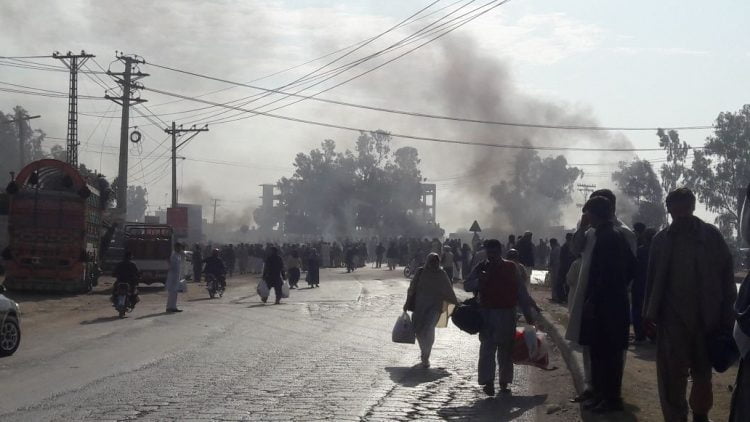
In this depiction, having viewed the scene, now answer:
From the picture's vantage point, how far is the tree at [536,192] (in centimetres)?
8940

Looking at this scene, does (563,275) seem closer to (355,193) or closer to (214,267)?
(214,267)

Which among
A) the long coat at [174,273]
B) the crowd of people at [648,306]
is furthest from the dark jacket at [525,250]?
the crowd of people at [648,306]

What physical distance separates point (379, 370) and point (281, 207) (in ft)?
397

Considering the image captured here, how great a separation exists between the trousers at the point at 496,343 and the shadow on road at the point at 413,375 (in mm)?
970

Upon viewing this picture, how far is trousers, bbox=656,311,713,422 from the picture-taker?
285 inches

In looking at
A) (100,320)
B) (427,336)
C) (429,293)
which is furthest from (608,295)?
(100,320)

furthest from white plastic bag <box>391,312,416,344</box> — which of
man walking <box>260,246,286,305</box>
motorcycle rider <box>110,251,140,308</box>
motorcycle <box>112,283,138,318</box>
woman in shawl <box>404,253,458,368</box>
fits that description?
man walking <box>260,246,286,305</box>

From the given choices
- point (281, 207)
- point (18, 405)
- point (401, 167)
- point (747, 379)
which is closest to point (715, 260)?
point (747, 379)

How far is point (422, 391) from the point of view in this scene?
10727 millimetres

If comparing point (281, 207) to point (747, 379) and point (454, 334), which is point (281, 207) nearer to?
point (454, 334)

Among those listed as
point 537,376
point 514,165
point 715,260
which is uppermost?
point 514,165

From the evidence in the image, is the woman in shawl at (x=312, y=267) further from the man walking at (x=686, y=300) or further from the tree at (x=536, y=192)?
the tree at (x=536, y=192)

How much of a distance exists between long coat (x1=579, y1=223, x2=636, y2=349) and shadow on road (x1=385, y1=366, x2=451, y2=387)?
3.16 meters

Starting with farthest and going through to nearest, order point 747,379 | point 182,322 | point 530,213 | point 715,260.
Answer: point 530,213
point 182,322
point 715,260
point 747,379
